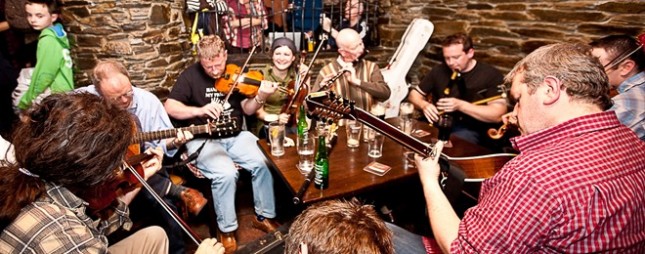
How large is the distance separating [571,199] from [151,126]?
85.6 inches

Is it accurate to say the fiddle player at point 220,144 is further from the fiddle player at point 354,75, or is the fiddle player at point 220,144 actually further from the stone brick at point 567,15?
the stone brick at point 567,15

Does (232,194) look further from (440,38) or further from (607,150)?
(440,38)

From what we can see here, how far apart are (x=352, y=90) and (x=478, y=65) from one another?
1.00 metres

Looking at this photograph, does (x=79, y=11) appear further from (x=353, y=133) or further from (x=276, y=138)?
(x=353, y=133)

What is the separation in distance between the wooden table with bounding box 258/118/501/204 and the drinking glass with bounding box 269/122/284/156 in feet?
0.11

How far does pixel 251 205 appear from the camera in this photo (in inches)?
117

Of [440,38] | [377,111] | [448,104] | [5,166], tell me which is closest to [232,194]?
[377,111]

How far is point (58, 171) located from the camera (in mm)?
1151

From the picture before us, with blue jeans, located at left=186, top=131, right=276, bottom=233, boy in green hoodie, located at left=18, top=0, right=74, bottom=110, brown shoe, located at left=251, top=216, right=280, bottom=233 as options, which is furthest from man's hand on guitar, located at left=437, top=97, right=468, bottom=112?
boy in green hoodie, located at left=18, top=0, right=74, bottom=110

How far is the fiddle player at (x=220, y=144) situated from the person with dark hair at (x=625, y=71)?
6.59 feet

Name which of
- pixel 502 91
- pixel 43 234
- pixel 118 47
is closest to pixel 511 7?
pixel 502 91

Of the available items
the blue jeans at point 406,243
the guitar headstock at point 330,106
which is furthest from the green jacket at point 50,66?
the blue jeans at point 406,243

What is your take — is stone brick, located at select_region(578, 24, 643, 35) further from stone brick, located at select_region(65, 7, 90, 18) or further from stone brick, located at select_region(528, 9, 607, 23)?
stone brick, located at select_region(65, 7, 90, 18)

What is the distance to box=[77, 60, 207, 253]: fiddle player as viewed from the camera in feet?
6.70
